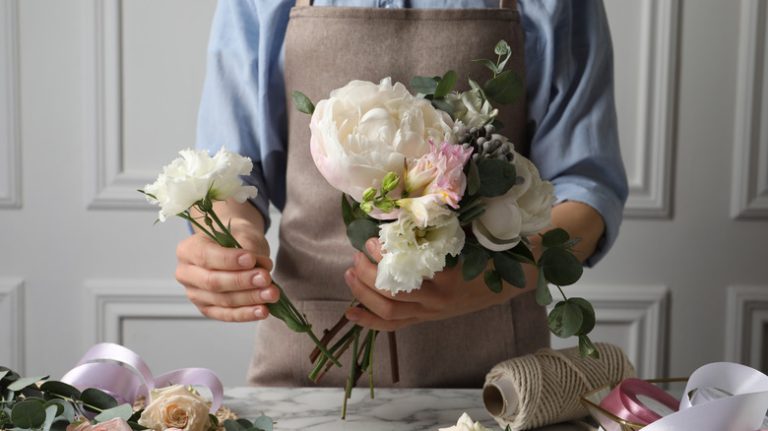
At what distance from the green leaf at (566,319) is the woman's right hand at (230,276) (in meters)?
0.23

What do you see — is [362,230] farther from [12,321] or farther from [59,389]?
[12,321]

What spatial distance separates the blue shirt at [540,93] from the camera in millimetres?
896

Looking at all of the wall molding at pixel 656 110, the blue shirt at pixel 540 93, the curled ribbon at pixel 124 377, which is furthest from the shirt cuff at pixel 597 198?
the wall molding at pixel 656 110

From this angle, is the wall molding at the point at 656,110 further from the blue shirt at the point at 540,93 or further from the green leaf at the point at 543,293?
the green leaf at the point at 543,293

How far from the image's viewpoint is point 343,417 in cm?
72

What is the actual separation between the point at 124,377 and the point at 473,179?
0.37m

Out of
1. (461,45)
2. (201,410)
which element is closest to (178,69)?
(461,45)

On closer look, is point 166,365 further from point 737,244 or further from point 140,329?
point 737,244

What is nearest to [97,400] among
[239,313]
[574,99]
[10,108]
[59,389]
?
[59,389]

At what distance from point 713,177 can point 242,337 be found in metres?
1.00

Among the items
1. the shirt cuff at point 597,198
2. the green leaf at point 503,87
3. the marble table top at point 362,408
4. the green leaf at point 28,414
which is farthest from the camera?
the shirt cuff at point 597,198

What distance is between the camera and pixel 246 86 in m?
0.95

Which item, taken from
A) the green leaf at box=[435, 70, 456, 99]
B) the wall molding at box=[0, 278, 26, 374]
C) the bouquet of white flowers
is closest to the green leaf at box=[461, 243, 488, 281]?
the bouquet of white flowers

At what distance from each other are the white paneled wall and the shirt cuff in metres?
0.79
